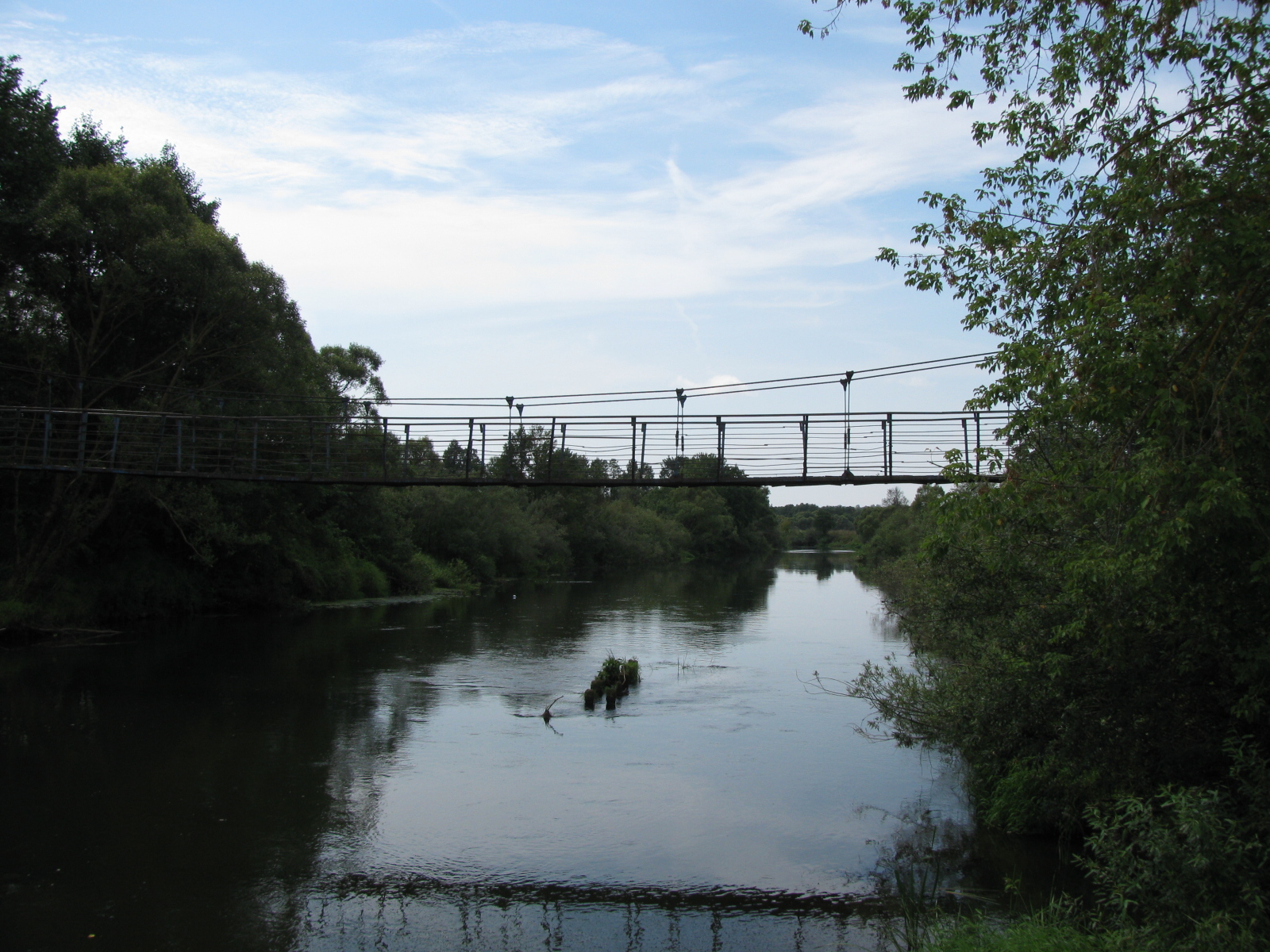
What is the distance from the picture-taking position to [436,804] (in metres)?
12.1

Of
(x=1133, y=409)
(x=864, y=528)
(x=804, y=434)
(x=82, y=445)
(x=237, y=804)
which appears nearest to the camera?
(x=1133, y=409)

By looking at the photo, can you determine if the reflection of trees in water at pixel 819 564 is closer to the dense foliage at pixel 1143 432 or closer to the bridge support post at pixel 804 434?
the bridge support post at pixel 804 434

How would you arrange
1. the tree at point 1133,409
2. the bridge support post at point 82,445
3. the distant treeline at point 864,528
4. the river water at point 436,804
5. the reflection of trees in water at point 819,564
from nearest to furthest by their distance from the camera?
the tree at point 1133,409
the river water at point 436,804
the bridge support post at point 82,445
the distant treeline at point 864,528
the reflection of trees in water at point 819,564

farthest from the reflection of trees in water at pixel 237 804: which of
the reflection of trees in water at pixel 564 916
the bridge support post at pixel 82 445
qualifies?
the bridge support post at pixel 82 445

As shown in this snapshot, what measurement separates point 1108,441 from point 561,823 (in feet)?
24.1

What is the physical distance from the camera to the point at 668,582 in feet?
176

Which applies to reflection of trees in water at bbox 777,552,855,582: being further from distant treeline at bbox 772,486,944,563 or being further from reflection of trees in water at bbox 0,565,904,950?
reflection of trees in water at bbox 0,565,904,950

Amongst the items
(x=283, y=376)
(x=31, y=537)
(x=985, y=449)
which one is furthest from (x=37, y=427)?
(x=985, y=449)

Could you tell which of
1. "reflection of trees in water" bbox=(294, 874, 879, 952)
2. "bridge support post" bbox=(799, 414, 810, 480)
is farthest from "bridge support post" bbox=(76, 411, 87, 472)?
"bridge support post" bbox=(799, 414, 810, 480)

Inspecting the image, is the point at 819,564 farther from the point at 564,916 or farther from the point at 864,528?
the point at 564,916

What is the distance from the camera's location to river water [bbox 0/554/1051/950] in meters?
8.79

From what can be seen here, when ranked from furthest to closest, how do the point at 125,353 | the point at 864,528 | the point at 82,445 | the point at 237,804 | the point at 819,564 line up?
the point at 864,528
the point at 819,564
the point at 125,353
the point at 82,445
the point at 237,804

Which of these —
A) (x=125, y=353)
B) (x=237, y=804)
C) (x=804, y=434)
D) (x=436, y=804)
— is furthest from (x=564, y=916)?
(x=125, y=353)

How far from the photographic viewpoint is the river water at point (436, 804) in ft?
28.8
